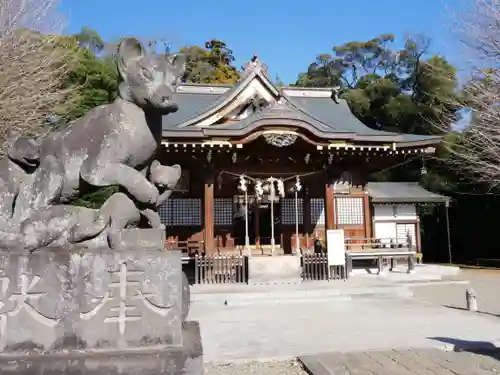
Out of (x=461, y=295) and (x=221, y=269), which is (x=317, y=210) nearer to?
(x=221, y=269)

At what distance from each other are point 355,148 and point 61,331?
1163 centimetres

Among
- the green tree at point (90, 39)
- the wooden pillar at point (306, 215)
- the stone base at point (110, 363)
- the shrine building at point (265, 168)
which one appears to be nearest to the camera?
the stone base at point (110, 363)

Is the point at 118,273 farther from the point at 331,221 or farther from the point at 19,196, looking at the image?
the point at 331,221

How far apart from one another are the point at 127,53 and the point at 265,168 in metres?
11.2

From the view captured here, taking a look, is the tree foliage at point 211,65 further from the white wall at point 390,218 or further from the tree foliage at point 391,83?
the white wall at point 390,218

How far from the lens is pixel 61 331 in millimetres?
2814

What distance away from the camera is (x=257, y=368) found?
4875 mm

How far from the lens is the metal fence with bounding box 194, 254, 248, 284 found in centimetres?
1211

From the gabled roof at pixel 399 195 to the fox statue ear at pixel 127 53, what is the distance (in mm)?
16062

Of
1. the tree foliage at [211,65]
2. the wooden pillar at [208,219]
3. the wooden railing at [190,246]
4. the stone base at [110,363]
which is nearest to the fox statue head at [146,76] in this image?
the stone base at [110,363]

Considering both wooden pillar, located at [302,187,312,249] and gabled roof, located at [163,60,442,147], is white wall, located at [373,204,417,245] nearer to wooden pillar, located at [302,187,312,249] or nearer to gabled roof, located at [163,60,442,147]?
gabled roof, located at [163,60,442,147]

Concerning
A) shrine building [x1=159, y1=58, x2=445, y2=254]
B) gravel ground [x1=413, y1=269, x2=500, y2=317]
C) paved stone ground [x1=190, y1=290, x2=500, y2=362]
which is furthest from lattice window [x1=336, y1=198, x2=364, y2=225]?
paved stone ground [x1=190, y1=290, x2=500, y2=362]

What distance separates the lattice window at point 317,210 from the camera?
49.4 feet

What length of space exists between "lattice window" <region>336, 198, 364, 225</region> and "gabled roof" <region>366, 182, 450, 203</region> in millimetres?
2826
